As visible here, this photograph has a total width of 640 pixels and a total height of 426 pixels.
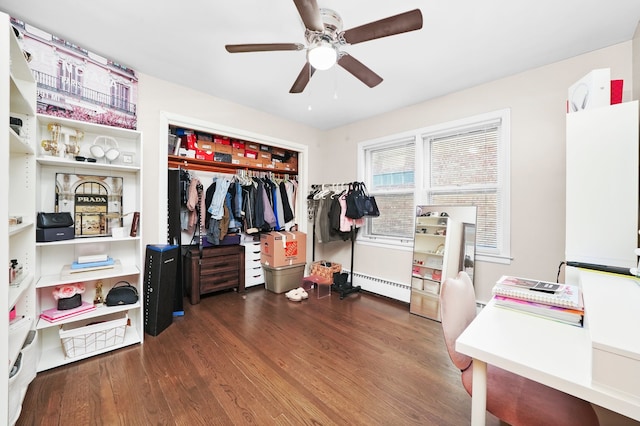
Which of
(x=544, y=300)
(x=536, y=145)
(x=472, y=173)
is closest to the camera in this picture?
(x=544, y=300)

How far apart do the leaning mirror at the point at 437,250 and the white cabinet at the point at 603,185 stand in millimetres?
1133

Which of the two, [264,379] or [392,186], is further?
[392,186]

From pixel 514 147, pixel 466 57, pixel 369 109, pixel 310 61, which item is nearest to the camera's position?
pixel 310 61

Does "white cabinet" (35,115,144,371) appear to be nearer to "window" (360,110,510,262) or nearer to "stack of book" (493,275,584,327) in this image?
"stack of book" (493,275,584,327)

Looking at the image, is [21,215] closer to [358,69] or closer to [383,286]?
[358,69]

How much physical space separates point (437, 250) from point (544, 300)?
1938mm

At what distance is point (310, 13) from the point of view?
4.42ft

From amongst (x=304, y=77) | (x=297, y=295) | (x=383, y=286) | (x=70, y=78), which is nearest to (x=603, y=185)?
(x=304, y=77)

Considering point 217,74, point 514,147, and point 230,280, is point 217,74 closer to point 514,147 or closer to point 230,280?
point 230,280

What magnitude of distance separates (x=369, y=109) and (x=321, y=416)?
3289mm

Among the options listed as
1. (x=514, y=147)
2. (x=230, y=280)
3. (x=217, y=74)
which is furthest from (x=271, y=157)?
(x=514, y=147)

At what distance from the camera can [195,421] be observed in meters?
1.42

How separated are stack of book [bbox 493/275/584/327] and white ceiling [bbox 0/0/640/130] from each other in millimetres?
1758

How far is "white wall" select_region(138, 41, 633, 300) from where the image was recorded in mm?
2242
